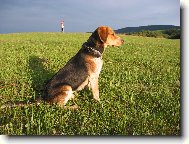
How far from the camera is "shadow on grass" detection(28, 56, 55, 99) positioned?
915 centimetres

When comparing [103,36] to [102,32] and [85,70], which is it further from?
[85,70]

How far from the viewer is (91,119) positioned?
6641 millimetres

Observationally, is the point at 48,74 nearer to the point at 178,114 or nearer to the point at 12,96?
the point at 12,96

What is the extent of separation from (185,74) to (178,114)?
2.79 feet

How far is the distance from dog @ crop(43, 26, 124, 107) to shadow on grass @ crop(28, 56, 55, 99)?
0.68 metres

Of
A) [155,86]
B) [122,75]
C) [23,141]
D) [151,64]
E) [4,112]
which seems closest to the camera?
[23,141]

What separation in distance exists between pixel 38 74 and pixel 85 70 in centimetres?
335

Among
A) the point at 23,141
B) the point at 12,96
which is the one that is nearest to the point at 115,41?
the point at 12,96

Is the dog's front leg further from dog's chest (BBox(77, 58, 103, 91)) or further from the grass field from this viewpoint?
the grass field

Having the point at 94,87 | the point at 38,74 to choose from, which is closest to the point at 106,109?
Result: the point at 94,87

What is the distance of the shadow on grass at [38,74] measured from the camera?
9.15m

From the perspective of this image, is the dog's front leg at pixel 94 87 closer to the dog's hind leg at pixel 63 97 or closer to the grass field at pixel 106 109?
the grass field at pixel 106 109

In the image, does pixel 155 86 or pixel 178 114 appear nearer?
pixel 178 114

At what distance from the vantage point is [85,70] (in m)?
8.08
